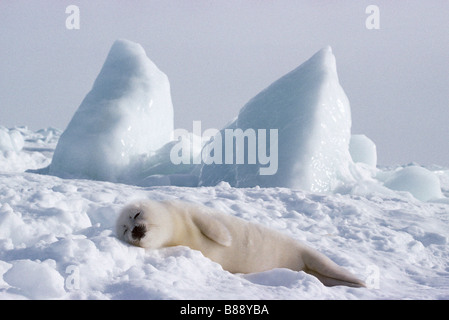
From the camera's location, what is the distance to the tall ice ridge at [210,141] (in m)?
7.53

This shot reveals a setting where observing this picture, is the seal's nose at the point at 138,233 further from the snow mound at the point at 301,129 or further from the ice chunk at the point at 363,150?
the ice chunk at the point at 363,150

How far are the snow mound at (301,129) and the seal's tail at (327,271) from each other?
4.07 m

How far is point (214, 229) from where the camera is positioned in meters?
2.95

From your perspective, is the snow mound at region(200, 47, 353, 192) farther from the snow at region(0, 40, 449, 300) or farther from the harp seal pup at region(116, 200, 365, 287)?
the harp seal pup at region(116, 200, 365, 287)

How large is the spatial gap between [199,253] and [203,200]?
7.06 ft

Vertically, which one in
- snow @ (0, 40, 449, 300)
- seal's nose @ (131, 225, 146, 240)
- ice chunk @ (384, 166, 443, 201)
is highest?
seal's nose @ (131, 225, 146, 240)

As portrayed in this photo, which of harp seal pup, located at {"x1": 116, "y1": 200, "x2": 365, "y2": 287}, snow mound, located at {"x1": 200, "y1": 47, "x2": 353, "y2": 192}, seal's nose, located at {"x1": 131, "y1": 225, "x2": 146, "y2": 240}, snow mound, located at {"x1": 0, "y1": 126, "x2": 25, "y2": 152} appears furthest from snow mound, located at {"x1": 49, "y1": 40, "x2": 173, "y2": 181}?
seal's nose, located at {"x1": 131, "y1": 225, "x2": 146, "y2": 240}

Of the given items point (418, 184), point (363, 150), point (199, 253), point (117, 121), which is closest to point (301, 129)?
point (117, 121)

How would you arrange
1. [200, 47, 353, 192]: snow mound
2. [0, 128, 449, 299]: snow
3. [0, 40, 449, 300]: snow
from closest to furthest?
[0, 128, 449, 299]: snow < [0, 40, 449, 300]: snow < [200, 47, 353, 192]: snow mound

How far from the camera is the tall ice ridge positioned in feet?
24.7

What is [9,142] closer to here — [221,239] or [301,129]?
[301,129]

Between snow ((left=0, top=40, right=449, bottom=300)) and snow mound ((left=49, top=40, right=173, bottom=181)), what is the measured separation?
2 cm

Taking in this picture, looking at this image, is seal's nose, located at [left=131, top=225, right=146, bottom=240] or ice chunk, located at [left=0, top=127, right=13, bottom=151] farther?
ice chunk, located at [left=0, top=127, right=13, bottom=151]
